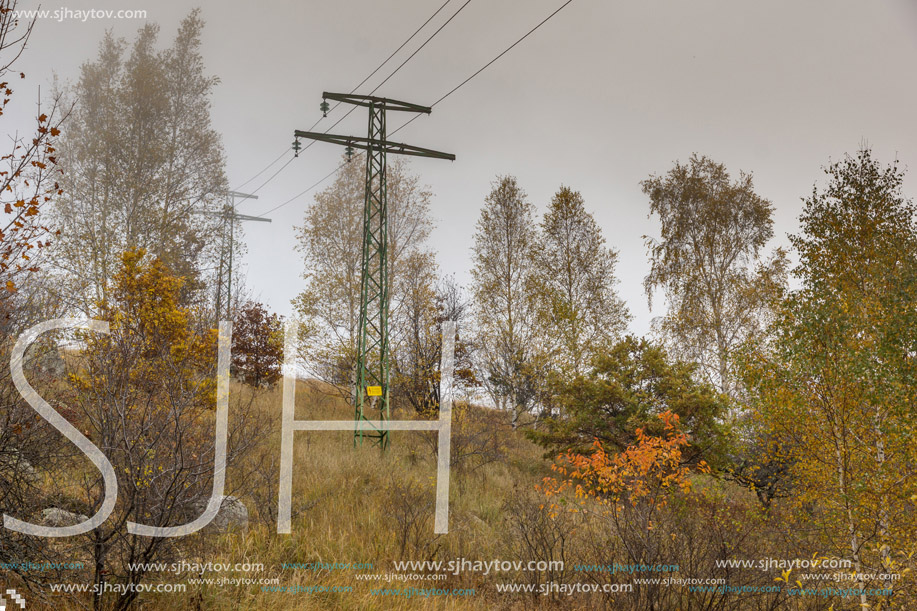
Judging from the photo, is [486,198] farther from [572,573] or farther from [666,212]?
[572,573]

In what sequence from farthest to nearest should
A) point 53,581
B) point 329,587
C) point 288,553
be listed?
point 288,553 < point 329,587 < point 53,581

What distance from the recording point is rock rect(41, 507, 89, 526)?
206 inches

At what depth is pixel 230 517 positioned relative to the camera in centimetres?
655

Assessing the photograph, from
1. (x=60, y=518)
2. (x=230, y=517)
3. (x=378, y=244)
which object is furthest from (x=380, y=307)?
(x=60, y=518)

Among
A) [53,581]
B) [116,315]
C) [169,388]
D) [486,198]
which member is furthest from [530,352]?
[53,581]

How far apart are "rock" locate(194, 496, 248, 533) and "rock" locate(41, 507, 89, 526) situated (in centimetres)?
125

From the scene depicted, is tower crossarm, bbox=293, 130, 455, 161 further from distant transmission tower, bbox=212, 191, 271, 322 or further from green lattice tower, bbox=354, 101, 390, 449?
distant transmission tower, bbox=212, 191, 271, 322

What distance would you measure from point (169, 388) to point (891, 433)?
10.3m

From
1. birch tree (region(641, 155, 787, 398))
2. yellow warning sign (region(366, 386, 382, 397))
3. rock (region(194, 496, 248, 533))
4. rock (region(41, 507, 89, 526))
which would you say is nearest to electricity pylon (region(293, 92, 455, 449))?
yellow warning sign (region(366, 386, 382, 397))

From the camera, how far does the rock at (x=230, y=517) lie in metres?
6.18

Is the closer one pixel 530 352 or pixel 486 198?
pixel 530 352

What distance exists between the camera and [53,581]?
4.23 meters

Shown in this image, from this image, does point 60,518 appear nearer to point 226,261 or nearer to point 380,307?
point 380,307

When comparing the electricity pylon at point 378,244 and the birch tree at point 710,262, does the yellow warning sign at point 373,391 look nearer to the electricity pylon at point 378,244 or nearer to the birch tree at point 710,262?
the electricity pylon at point 378,244
